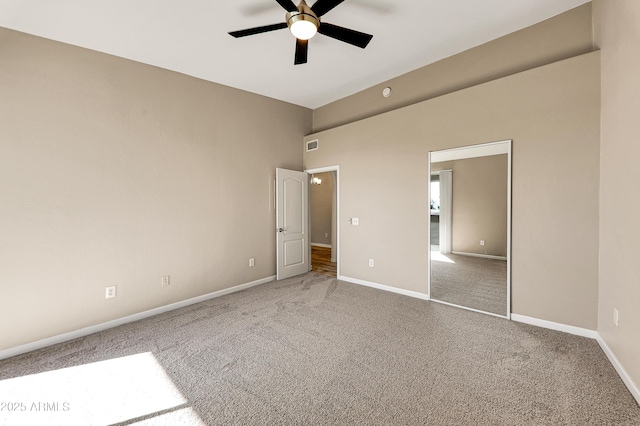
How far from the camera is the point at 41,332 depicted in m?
2.71

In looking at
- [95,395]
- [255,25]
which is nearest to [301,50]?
[255,25]

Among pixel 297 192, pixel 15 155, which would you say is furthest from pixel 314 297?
pixel 15 155

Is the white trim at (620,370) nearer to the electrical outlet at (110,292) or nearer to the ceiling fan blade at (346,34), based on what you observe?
the ceiling fan blade at (346,34)

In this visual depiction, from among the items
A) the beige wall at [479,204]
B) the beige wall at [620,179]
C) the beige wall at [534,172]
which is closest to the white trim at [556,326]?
the beige wall at [534,172]

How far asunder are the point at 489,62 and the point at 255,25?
2835 mm

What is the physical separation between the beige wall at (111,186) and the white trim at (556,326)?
146 inches

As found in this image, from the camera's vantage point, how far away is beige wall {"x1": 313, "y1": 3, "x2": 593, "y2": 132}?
279cm

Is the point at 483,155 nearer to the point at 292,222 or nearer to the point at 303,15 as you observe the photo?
the point at 303,15

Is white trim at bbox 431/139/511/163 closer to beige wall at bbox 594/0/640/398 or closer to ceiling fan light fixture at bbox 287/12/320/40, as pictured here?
beige wall at bbox 594/0/640/398

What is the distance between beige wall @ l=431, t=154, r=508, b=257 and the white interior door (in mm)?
2432

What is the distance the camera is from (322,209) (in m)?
8.28

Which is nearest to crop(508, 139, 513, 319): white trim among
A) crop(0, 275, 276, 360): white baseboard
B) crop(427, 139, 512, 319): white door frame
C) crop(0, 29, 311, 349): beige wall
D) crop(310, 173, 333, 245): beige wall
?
crop(427, 139, 512, 319): white door frame

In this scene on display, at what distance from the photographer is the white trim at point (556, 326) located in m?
2.62

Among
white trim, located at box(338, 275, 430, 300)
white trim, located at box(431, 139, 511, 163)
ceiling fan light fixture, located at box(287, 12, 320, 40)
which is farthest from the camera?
white trim, located at box(338, 275, 430, 300)
